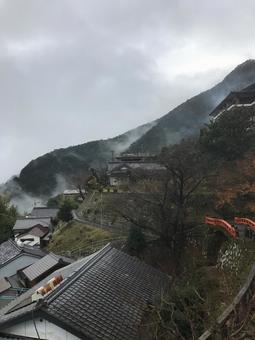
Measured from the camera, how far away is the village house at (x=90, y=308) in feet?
30.9

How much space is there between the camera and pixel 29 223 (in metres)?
50.6

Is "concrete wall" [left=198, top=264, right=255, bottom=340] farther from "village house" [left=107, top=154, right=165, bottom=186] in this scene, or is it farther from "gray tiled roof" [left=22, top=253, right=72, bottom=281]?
"village house" [left=107, top=154, right=165, bottom=186]

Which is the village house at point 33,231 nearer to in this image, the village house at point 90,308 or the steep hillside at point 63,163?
the village house at point 90,308

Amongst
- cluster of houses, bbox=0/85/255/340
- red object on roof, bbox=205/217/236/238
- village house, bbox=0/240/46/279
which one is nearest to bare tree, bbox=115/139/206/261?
red object on roof, bbox=205/217/236/238

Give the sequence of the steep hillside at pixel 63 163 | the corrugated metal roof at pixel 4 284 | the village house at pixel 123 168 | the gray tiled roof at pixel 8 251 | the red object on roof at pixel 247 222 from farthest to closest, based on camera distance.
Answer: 1. the steep hillside at pixel 63 163
2. the village house at pixel 123 168
3. the gray tiled roof at pixel 8 251
4. the corrugated metal roof at pixel 4 284
5. the red object on roof at pixel 247 222

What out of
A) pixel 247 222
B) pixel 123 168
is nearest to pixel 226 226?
pixel 247 222

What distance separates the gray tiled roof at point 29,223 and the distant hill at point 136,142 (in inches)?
1597

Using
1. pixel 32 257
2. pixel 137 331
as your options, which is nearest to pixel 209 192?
pixel 32 257

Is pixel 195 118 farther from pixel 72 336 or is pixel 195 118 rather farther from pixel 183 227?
pixel 72 336

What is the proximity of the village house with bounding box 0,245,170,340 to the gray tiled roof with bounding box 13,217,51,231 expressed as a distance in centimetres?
3792

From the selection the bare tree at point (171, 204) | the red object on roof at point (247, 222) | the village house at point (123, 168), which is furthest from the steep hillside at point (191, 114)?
the red object on roof at point (247, 222)

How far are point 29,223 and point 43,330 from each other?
1672 inches

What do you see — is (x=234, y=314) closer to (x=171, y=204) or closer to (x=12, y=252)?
(x=171, y=204)

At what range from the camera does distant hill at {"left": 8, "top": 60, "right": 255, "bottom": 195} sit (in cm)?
9450
